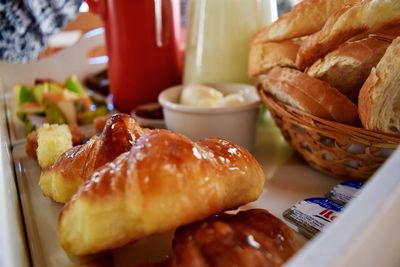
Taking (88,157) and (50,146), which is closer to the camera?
(88,157)

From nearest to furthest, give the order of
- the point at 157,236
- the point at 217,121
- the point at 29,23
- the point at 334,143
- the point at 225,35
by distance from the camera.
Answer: the point at 157,236, the point at 334,143, the point at 217,121, the point at 225,35, the point at 29,23

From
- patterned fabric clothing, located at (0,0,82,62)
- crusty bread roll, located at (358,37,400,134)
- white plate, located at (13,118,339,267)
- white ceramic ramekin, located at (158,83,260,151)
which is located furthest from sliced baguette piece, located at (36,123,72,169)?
patterned fabric clothing, located at (0,0,82,62)

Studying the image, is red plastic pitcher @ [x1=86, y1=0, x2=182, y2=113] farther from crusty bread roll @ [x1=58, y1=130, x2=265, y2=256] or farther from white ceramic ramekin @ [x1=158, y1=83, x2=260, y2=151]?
crusty bread roll @ [x1=58, y1=130, x2=265, y2=256]

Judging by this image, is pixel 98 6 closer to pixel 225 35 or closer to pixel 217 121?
pixel 225 35

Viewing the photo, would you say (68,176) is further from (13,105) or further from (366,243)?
(13,105)

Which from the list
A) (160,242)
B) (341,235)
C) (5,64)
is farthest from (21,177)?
(5,64)

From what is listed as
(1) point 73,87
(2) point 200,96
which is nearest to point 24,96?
(1) point 73,87

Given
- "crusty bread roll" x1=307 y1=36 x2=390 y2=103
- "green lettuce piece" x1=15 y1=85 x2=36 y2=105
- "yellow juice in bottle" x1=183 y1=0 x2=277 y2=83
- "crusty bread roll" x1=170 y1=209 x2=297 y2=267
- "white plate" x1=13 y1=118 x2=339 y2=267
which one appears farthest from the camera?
"green lettuce piece" x1=15 y1=85 x2=36 y2=105
